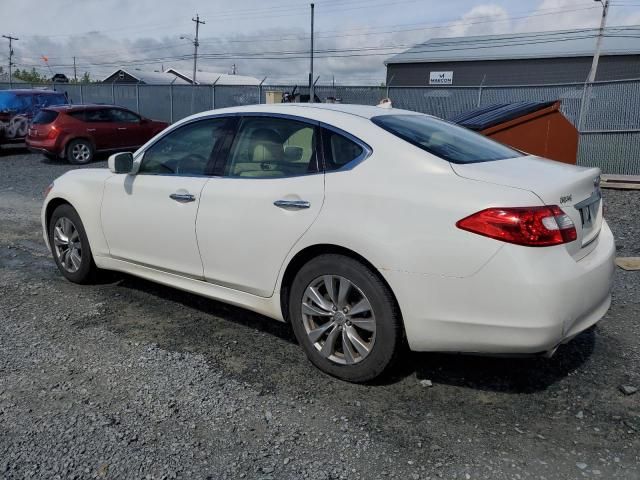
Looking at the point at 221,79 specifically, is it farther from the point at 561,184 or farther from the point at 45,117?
the point at 561,184

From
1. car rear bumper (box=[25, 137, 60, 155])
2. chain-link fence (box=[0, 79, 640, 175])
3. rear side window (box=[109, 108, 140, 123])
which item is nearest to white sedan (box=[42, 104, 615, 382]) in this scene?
chain-link fence (box=[0, 79, 640, 175])

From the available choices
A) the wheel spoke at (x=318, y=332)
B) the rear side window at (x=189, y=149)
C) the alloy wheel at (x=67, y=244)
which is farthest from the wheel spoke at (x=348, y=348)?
the alloy wheel at (x=67, y=244)

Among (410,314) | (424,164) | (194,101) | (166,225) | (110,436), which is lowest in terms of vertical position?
(110,436)

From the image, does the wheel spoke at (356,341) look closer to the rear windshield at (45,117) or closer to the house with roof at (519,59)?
the rear windshield at (45,117)

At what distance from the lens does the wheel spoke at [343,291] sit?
3168 millimetres

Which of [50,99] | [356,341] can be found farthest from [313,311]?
[50,99]

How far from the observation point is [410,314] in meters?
2.96

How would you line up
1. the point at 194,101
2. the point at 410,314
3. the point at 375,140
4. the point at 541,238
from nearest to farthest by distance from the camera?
the point at 541,238
the point at 410,314
the point at 375,140
the point at 194,101

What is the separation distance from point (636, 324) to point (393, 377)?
2.02 m

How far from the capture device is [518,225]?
2.70 m

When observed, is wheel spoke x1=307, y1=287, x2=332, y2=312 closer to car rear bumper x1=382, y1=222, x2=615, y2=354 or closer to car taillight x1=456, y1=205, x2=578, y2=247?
car rear bumper x1=382, y1=222, x2=615, y2=354

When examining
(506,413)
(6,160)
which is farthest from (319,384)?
(6,160)

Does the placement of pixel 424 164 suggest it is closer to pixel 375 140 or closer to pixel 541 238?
pixel 375 140

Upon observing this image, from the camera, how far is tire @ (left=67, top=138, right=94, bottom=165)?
15031 millimetres
